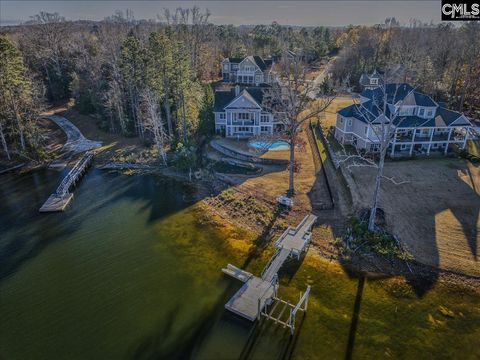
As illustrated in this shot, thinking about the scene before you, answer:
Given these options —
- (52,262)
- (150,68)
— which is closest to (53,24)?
(150,68)

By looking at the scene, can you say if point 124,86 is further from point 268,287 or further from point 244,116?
point 268,287

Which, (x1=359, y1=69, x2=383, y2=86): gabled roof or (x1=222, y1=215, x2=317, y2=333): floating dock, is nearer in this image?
(x1=222, y1=215, x2=317, y2=333): floating dock

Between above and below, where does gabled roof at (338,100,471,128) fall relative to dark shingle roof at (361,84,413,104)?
below

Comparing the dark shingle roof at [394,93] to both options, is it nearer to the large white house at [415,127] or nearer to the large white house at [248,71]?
the large white house at [415,127]

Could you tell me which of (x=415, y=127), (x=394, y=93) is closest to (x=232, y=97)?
(x=394, y=93)

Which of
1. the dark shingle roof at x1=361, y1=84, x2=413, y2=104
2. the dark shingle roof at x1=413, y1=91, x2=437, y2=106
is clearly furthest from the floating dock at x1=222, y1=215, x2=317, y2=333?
the dark shingle roof at x1=361, y1=84, x2=413, y2=104

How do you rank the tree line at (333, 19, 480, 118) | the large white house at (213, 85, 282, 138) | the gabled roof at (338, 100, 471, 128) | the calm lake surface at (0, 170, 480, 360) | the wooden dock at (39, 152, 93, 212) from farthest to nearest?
the tree line at (333, 19, 480, 118) < the large white house at (213, 85, 282, 138) < the gabled roof at (338, 100, 471, 128) < the wooden dock at (39, 152, 93, 212) < the calm lake surface at (0, 170, 480, 360)

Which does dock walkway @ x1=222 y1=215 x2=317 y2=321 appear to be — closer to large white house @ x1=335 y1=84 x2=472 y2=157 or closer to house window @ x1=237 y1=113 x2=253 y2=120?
large white house @ x1=335 y1=84 x2=472 y2=157

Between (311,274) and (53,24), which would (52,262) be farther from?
(53,24)
